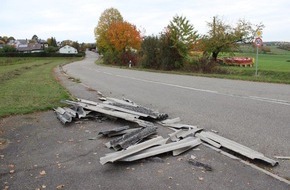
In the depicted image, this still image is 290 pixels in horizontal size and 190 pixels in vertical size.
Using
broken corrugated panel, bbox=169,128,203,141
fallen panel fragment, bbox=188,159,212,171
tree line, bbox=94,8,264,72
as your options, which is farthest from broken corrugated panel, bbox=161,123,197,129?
tree line, bbox=94,8,264,72

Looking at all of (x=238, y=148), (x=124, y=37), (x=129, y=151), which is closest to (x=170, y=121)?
(x=238, y=148)

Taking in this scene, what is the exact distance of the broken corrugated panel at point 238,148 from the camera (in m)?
4.99

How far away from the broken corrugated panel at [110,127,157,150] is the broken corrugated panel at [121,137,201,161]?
48 cm

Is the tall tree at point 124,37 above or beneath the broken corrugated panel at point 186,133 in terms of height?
above

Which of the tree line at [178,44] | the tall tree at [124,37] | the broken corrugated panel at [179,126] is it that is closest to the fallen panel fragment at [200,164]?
the broken corrugated panel at [179,126]

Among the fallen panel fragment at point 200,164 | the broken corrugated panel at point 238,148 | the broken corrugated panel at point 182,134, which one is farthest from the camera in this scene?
the broken corrugated panel at point 182,134

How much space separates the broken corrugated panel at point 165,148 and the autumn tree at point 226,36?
119ft

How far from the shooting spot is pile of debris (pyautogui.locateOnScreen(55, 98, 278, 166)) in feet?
17.0

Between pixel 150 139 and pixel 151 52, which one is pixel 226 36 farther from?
pixel 150 139

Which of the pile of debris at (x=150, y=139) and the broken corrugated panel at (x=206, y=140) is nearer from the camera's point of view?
the pile of debris at (x=150, y=139)

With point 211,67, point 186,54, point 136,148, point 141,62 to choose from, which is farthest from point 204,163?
point 141,62

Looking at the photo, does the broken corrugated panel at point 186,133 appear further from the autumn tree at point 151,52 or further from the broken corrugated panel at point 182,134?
the autumn tree at point 151,52

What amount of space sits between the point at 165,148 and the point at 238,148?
131cm

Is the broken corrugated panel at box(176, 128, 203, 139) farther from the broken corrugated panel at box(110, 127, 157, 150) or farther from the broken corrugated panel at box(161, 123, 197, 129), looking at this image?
the broken corrugated panel at box(110, 127, 157, 150)
